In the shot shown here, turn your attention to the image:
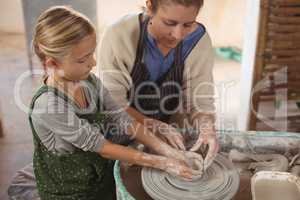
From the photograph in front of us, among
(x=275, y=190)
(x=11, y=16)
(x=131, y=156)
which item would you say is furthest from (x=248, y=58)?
(x=11, y=16)

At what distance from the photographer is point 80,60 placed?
123cm

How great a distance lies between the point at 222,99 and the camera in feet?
8.82

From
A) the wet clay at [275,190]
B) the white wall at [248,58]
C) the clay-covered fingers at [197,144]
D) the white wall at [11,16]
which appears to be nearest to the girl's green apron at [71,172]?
the clay-covered fingers at [197,144]

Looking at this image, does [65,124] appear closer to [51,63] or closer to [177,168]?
[51,63]

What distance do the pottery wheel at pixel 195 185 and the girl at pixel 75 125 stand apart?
3 centimetres

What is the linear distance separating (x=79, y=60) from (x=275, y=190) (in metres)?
0.73

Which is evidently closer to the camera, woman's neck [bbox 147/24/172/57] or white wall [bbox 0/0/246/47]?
woman's neck [bbox 147/24/172/57]

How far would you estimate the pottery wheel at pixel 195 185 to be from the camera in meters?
1.25

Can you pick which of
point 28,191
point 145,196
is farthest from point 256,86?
point 28,191

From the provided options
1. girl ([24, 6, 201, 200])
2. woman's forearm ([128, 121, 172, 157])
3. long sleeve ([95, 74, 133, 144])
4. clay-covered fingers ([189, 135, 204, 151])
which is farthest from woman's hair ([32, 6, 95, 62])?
clay-covered fingers ([189, 135, 204, 151])

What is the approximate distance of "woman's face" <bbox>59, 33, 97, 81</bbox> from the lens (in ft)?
3.97

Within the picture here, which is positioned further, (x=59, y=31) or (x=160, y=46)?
(x=160, y=46)

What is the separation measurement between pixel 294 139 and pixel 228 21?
222 cm

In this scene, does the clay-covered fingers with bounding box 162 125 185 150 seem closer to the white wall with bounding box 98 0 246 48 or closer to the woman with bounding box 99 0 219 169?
the woman with bounding box 99 0 219 169
